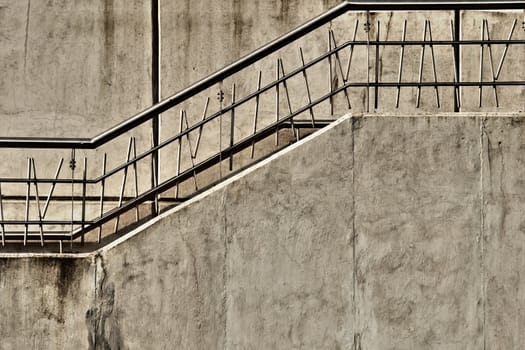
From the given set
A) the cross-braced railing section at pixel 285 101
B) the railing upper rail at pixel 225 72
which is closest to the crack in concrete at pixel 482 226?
the railing upper rail at pixel 225 72

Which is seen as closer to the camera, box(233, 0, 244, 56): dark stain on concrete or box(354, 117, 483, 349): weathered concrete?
box(354, 117, 483, 349): weathered concrete

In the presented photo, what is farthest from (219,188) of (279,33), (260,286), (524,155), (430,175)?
(279,33)

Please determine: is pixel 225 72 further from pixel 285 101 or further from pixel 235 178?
pixel 285 101

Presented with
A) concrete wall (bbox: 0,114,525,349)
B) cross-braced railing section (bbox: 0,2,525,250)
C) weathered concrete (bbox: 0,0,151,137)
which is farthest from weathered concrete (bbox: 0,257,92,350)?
weathered concrete (bbox: 0,0,151,137)

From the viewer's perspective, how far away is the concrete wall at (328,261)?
10.6m

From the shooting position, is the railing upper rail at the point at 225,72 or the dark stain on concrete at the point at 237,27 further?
the dark stain on concrete at the point at 237,27

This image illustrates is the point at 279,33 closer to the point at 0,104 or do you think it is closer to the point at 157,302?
the point at 0,104

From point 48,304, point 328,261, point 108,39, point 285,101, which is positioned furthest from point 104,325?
point 108,39

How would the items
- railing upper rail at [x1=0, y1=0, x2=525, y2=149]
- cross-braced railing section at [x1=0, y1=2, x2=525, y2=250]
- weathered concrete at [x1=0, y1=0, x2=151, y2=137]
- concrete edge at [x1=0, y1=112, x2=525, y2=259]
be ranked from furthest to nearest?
1. weathered concrete at [x1=0, y1=0, x2=151, y2=137]
2. cross-braced railing section at [x1=0, y1=2, x2=525, y2=250]
3. railing upper rail at [x1=0, y1=0, x2=525, y2=149]
4. concrete edge at [x1=0, y1=112, x2=525, y2=259]

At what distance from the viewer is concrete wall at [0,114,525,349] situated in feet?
34.8

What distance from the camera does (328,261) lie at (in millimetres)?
10648

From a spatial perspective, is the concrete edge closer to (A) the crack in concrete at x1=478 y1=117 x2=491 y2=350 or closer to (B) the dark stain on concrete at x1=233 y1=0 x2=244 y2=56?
(A) the crack in concrete at x1=478 y1=117 x2=491 y2=350

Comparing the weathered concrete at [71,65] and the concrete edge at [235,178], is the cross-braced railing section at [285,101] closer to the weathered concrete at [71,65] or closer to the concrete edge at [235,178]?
the weathered concrete at [71,65]

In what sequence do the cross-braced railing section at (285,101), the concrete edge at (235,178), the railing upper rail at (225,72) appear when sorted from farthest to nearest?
the cross-braced railing section at (285,101) < the railing upper rail at (225,72) < the concrete edge at (235,178)
